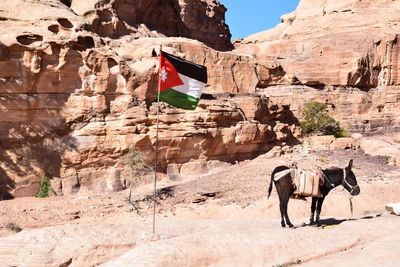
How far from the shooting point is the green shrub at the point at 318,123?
30.7 meters

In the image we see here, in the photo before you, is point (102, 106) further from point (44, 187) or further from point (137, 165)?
point (44, 187)

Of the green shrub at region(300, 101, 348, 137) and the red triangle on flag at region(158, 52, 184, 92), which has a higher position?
the red triangle on flag at region(158, 52, 184, 92)

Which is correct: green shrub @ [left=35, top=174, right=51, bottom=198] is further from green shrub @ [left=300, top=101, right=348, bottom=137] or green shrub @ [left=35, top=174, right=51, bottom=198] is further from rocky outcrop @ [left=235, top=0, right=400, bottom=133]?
rocky outcrop @ [left=235, top=0, right=400, bottom=133]

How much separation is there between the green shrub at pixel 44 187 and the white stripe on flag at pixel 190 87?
10440 millimetres

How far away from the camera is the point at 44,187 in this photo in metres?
17.6

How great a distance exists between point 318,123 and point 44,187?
2237 centimetres

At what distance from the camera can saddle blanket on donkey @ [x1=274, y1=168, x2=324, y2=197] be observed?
33.0 feet

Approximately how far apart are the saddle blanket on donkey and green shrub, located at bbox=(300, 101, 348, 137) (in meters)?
21.3

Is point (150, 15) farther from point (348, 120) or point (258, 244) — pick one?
point (258, 244)

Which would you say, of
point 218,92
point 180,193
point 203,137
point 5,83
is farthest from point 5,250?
point 218,92

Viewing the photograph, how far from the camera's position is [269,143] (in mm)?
26484

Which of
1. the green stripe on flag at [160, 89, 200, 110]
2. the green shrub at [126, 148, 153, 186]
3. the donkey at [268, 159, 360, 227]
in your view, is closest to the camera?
the donkey at [268, 159, 360, 227]

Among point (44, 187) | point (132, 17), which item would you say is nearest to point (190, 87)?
point (44, 187)

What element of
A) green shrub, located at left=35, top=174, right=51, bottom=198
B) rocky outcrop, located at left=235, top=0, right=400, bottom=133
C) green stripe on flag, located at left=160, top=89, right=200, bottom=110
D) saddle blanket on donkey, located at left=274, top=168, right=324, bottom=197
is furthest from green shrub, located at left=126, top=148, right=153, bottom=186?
rocky outcrop, located at left=235, top=0, right=400, bottom=133
